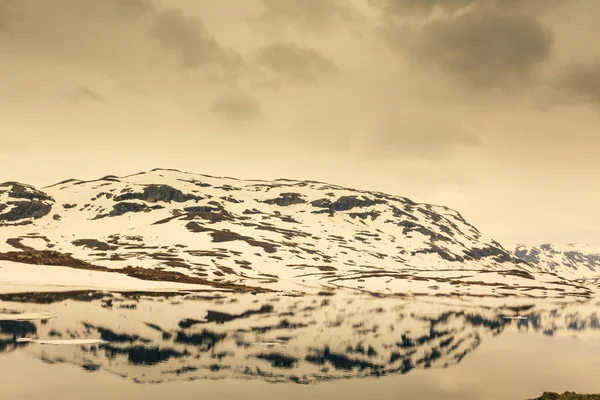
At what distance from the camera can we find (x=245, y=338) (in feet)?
187

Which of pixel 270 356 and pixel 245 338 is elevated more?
pixel 245 338

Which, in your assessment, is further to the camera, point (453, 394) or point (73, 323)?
point (73, 323)

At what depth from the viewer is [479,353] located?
5509 cm

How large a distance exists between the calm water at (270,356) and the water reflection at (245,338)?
163 millimetres

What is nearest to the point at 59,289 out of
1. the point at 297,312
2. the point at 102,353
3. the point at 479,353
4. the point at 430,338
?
the point at 297,312

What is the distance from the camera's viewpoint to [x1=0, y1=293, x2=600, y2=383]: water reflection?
137 feet

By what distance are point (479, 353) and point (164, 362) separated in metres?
33.2

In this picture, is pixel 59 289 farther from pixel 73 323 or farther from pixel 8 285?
pixel 73 323

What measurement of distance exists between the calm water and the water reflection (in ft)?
0.54

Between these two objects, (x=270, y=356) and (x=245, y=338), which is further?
(x=245, y=338)

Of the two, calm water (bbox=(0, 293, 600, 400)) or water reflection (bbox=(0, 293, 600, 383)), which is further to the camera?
water reflection (bbox=(0, 293, 600, 383))

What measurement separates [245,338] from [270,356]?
34.4 feet

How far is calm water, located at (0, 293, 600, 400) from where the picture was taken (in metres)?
35.5

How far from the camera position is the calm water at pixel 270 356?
116 ft
